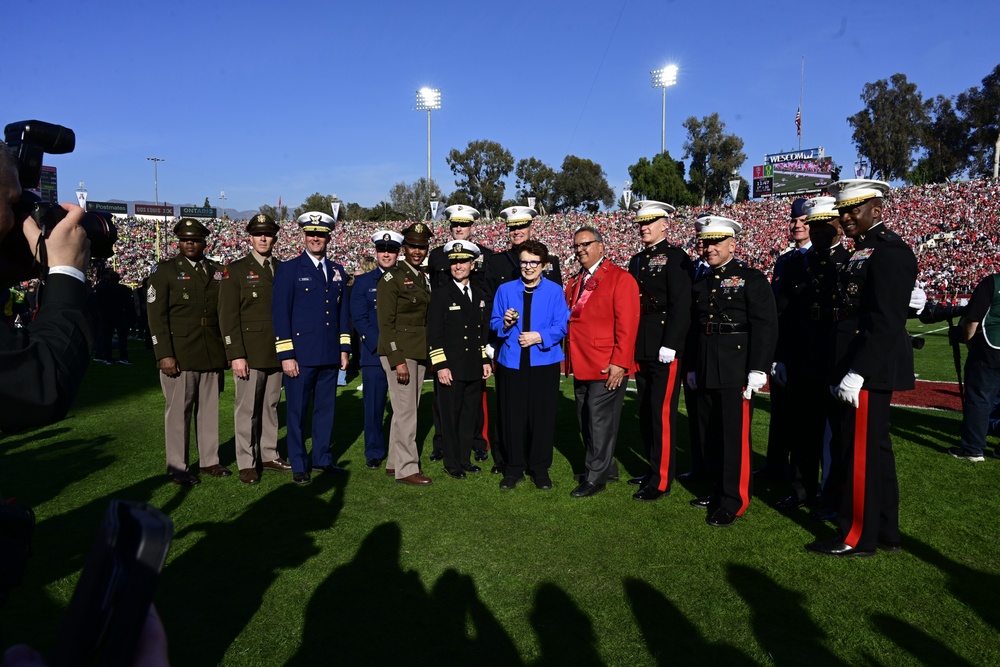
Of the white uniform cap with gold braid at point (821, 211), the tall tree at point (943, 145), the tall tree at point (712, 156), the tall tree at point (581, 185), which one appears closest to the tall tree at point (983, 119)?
the tall tree at point (943, 145)

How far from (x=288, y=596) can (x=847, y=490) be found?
3465mm

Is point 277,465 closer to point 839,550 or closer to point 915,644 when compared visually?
point 839,550

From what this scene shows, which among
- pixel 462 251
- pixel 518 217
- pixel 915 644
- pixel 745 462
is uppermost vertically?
pixel 518 217

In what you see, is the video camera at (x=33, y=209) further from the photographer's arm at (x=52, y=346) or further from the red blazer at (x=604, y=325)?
the red blazer at (x=604, y=325)

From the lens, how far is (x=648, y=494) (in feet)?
18.0

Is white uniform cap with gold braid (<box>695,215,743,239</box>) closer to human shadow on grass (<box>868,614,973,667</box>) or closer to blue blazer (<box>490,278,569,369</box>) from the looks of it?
blue blazer (<box>490,278,569,369</box>)

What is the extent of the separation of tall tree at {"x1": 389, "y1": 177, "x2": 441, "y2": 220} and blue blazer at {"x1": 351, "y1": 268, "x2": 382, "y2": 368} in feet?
220

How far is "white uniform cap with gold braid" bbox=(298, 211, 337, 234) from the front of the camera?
6.07 metres

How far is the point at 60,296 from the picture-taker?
1.44 meters

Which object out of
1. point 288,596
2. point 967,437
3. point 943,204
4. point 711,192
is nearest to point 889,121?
point 711,192

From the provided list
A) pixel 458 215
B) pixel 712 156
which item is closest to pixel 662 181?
pixel 712 156

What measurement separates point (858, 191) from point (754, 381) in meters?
1.42

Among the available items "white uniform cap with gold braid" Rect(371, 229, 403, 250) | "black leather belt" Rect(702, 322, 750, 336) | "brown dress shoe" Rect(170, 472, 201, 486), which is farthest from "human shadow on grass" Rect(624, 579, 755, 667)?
"white uniform cap with gold braid" Rect(371, 229, 403, 250)

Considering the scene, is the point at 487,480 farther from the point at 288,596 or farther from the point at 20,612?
the point at 20,612
